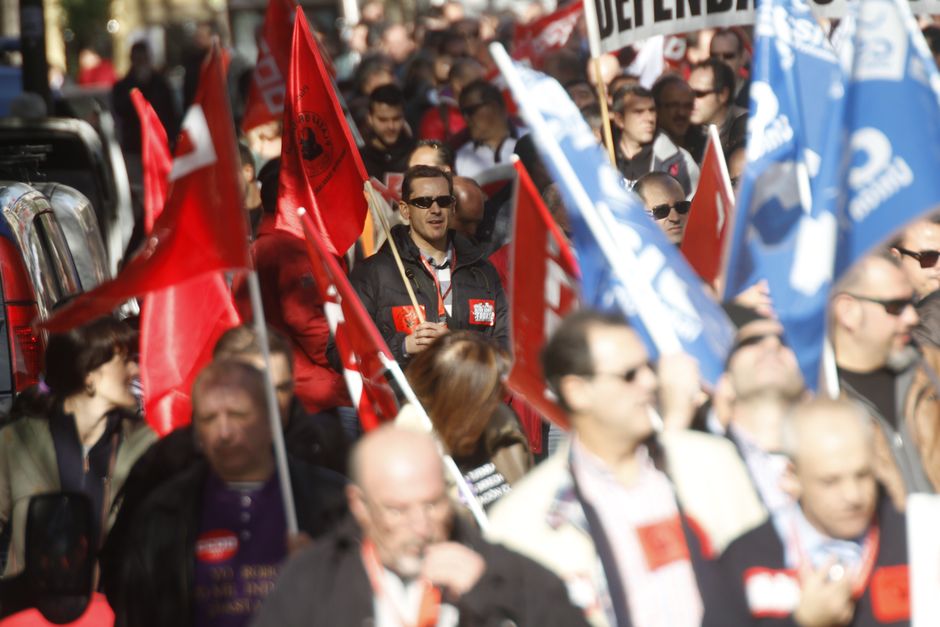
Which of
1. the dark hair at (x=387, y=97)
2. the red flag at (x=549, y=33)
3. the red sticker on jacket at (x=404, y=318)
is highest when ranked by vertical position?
the red sticker on jacket at (x=404, y=318)

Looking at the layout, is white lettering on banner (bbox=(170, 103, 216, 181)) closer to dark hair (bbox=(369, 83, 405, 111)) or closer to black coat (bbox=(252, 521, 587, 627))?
black coat (bbox=(252, 521, 587, 627))

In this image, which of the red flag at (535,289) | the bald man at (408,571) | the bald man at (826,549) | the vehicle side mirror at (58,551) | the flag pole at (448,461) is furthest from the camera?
the flag pole at (448,461)

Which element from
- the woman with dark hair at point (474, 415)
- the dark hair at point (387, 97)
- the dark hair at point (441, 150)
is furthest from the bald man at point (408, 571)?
the dark hair at point (387, 97)

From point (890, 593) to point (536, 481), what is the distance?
3.03 feet

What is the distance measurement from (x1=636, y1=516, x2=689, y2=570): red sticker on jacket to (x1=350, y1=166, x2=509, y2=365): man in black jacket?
11.8 feet

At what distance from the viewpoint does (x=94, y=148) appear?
12000 mm

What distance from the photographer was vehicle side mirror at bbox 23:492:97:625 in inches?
223

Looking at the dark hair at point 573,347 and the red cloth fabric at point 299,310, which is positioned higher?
the dark hair at point 573,347

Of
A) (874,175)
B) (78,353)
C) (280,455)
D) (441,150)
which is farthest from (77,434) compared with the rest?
(441,150)

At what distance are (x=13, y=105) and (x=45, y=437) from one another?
8.62 meters

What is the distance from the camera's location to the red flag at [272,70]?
10883 millimetres

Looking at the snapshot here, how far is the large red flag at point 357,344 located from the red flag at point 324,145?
1.65 metres

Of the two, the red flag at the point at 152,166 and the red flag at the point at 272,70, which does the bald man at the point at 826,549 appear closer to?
the red flag at the point at 152,166

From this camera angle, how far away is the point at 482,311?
874 cm
